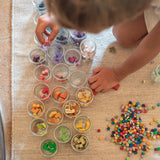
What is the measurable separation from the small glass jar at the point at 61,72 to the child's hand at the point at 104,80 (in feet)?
0.44

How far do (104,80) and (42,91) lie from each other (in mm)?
316

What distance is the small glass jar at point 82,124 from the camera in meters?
0.89

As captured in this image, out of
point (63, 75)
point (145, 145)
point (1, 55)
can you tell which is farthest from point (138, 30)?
point (1, 55)

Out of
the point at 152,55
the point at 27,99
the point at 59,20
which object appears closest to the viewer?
the point at 59,20

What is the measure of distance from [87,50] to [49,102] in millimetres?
332

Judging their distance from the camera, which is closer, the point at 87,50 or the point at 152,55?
the point at 152,55

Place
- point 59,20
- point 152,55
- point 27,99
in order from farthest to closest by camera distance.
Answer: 1. point 27,99
2. point 152,55
3. point 59,20

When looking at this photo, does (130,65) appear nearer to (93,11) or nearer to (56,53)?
(56,53)

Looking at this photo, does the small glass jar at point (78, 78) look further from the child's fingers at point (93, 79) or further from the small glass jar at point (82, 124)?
the small glass jar at point (82, 124)

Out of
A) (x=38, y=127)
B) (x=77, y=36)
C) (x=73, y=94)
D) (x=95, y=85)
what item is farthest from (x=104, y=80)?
(x=38, y=127)

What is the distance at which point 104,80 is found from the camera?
96 centimetres

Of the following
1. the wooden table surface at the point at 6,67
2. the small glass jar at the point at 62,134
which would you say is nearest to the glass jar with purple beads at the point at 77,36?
the wooden table surface at the point at 6,67

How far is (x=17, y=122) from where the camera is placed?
3.01 ft

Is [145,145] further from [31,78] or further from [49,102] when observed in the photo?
[31,78]
